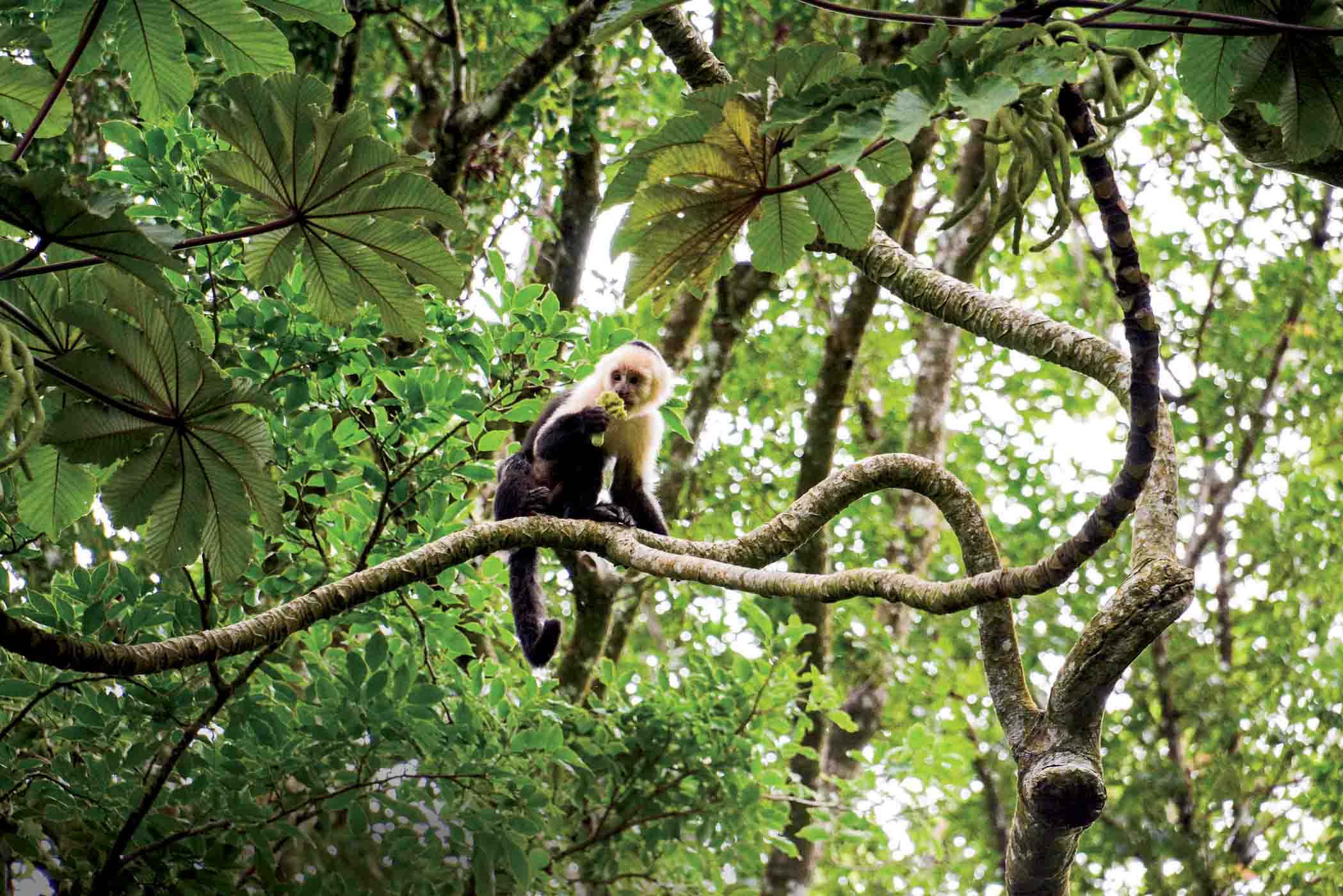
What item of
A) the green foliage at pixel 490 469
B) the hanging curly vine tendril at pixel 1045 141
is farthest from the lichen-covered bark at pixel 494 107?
the hanging curly vine tendril at pixel 1045 141

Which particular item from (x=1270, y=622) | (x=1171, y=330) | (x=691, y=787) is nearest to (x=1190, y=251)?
(x=1171, y=330)

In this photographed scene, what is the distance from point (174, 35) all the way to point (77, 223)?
61 cm

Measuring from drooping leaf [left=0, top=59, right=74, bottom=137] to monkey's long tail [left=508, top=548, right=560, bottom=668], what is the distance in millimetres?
2402

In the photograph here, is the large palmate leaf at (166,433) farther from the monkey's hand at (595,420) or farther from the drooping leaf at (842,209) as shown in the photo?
the monkey's hand at (595,420)

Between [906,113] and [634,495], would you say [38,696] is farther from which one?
[634,495]

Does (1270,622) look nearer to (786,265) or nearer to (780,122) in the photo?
(786,265)

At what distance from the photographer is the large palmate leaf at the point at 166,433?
5.87 feet

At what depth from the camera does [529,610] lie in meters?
4.41

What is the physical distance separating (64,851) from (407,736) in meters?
0.83

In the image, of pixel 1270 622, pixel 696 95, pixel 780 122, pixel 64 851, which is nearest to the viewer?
pixel 780 122

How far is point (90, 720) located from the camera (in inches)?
116

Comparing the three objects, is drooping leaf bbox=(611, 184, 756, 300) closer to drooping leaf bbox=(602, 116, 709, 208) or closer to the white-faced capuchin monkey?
drooping leaf bbox=(602, 116, 709, 208)

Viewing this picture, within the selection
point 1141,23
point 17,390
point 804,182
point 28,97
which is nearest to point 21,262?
point 17,390

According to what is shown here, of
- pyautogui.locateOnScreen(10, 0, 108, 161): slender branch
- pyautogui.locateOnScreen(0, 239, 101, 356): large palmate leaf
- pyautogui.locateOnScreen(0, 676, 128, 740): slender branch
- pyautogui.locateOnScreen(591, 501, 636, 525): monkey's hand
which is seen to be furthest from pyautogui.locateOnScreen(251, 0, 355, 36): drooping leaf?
pyautogui.locateOnScreen(591, 501, 636, 525): monkey's hand
